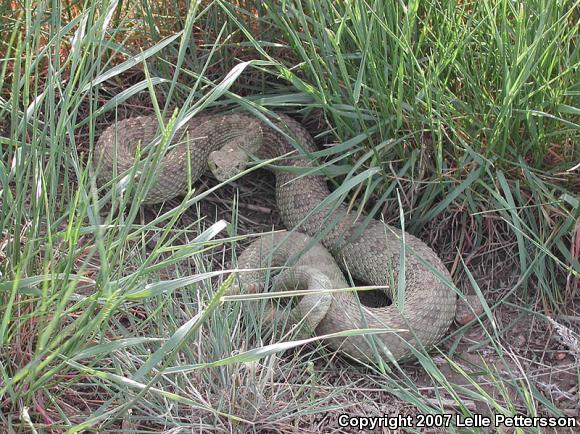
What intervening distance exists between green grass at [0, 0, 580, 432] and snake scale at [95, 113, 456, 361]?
0.11m

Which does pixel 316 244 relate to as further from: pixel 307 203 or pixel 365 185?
pixel 365 185

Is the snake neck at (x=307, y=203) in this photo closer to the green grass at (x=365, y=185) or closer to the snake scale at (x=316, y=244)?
the snake scale at (x=316, y=244)

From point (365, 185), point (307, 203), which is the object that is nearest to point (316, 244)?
point (307, 203)

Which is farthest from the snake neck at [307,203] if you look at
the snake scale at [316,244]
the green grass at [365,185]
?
the green grass at [365,185]

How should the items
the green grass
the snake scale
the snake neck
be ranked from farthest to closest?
the snake neck
the snake scale
the green grass

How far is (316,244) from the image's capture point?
145 inches

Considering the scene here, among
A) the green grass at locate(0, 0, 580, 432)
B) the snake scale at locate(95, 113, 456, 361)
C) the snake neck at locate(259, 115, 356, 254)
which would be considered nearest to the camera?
the green grass at locate(0, 0, 580, 432)

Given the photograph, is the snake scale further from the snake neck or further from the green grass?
the green grass

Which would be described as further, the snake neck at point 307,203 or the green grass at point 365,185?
the snake neck at point 307,203

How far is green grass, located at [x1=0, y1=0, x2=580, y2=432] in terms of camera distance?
8.64ft

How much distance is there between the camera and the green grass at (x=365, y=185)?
2.63 metres

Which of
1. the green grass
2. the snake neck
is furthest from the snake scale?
the green grass

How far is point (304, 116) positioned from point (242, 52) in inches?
17.2

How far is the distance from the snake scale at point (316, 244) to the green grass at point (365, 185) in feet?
0.36
